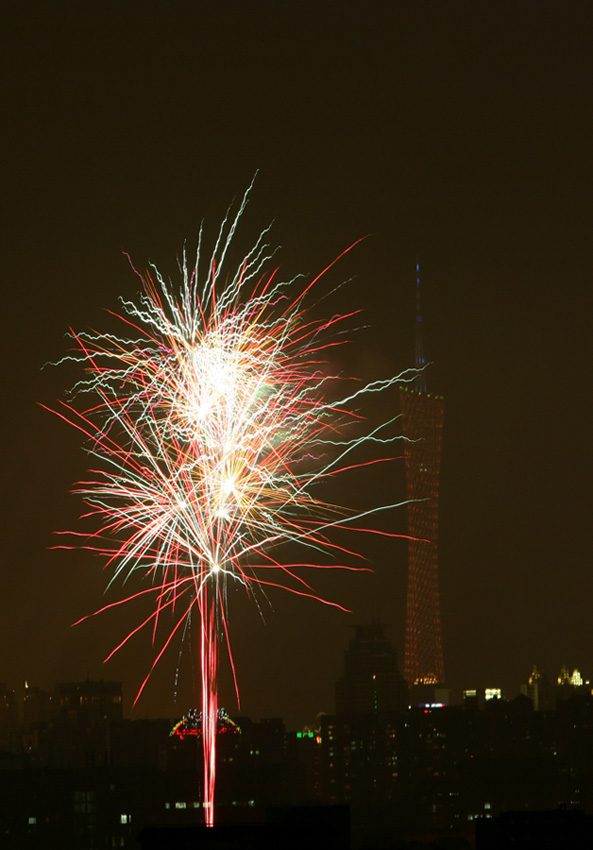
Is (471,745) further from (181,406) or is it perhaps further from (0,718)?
(181,406)

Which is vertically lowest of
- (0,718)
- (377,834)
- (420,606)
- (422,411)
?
(377,834)

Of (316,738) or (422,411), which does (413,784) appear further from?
(422,411)

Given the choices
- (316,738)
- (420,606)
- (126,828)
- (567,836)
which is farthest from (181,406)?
(420,606)

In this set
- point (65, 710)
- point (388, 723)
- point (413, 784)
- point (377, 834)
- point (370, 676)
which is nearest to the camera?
point (377, 834)

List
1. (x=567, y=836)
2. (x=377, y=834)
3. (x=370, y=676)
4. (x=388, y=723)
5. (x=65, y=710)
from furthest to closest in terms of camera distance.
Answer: (x=370, y=676) → (x=65, y=710) → (x=388, y=723) → (x=377, y=834) → (x=567, y=836)

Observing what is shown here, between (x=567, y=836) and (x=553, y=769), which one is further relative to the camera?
(x=553, y=769)

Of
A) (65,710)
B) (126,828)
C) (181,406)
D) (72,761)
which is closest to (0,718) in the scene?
(65,710)

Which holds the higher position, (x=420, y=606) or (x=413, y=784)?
(x=420, y=606)
